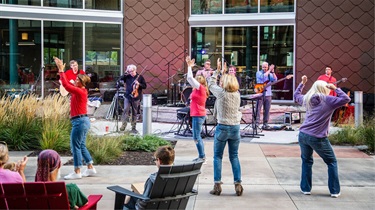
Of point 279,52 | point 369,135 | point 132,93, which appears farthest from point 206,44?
point 369,135

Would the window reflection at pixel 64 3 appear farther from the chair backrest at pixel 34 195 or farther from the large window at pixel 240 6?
the chair backrest at pixel 34 195

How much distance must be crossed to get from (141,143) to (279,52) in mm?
9919

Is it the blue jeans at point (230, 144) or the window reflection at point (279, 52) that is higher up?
the window reflection at point (279, 52)

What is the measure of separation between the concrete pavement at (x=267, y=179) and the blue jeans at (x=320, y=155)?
0.18 metres

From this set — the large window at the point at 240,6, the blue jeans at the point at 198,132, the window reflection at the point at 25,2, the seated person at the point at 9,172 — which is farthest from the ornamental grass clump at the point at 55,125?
the large window at the point at 240,6

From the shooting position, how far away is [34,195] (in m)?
4.58

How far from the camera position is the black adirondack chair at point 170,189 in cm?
502

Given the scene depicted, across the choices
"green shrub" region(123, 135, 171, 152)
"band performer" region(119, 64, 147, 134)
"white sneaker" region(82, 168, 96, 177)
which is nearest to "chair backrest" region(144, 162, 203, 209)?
"white sneaker" region(82, 168, 96, 177)

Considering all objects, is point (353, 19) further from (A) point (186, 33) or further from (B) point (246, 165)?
(B) point (246, 165)

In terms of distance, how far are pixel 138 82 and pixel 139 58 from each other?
5.77m

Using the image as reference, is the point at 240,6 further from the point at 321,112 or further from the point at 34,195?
the point at 34,195

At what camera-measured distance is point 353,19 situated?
65.0ft

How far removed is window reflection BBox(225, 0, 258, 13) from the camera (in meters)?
20.9

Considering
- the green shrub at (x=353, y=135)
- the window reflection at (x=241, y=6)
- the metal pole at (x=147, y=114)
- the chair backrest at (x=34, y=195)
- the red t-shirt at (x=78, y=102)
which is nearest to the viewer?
the chair backrest at (x=34, y=195)
